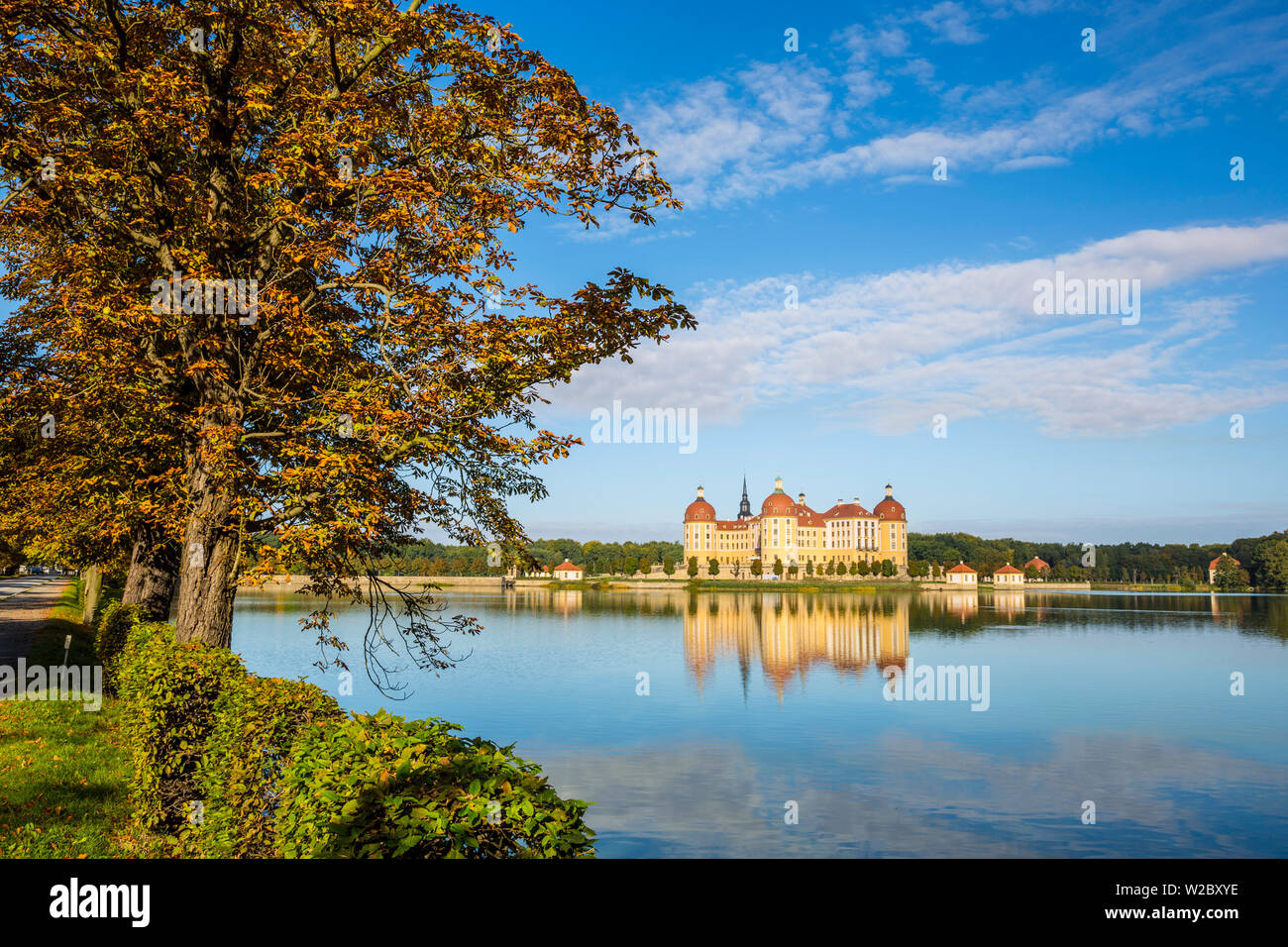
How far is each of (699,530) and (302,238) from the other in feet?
554

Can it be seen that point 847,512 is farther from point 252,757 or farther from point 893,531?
point 252,757

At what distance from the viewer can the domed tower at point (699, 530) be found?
178500mm

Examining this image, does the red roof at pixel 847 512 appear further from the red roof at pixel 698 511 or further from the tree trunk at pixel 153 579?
the tree trunk at pixel 153 579

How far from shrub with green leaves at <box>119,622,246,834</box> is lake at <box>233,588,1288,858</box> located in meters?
5.99

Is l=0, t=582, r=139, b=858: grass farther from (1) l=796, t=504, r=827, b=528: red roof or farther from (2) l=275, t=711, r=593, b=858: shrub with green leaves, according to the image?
(1) l=796, t=504, r=827, b=528: red roof

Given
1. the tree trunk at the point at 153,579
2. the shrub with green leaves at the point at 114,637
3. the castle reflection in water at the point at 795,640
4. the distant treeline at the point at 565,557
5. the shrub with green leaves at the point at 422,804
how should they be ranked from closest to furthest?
the shrub with green leaves at the point at 422,804, the shrub with green leaves at the point at 114,637, the tree trunk at the point at 153,579, the castle reflection in water at the point at 795,640, the distant treeline at the point at 565,557

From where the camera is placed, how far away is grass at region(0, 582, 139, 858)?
8.57m

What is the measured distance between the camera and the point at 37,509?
17.0 m

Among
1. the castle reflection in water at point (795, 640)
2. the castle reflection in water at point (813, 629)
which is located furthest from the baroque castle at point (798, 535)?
the castle reflection in water at point (795, 640)

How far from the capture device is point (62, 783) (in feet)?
34.7

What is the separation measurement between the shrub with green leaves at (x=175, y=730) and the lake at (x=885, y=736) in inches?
236

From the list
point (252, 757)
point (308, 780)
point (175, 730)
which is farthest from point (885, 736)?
point (308, 780)
